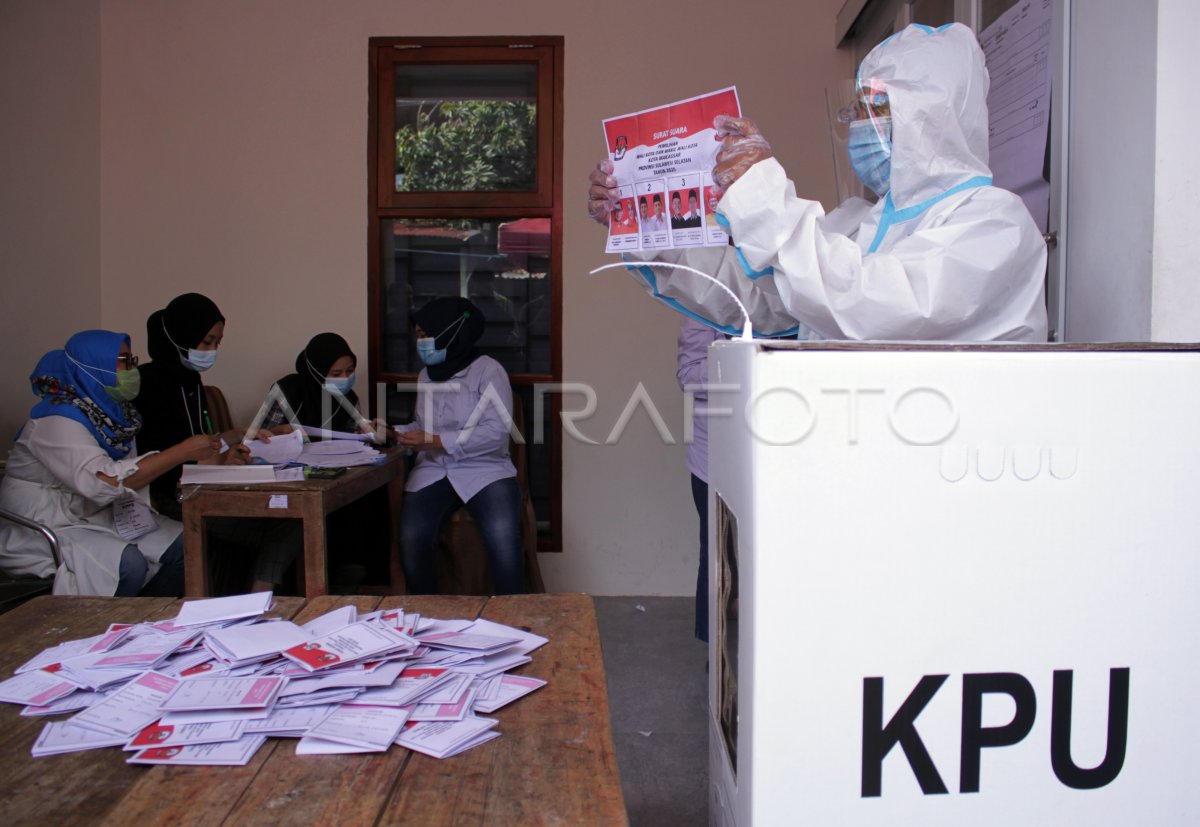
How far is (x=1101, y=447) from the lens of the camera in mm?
839

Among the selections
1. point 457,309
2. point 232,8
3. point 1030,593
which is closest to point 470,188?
point 457,309

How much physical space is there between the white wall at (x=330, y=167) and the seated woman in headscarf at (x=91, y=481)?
3.85 ft

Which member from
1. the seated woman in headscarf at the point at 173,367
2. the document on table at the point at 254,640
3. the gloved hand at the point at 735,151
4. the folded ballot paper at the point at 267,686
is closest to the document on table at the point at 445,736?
the folded ballot paper at the point at 267,686

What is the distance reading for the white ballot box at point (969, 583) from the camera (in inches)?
32.4

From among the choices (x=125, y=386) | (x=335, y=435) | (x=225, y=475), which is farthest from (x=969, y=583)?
(x=335, y=435)

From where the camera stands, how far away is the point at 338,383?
346cm

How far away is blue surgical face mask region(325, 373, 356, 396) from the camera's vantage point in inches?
136

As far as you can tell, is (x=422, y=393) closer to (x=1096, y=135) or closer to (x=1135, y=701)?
(x=1096, y=135)

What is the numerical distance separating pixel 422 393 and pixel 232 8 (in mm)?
1816

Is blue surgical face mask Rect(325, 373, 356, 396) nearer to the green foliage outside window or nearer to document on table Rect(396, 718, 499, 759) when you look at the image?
the green foliage outside window

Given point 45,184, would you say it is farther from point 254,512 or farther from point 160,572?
point 254,512

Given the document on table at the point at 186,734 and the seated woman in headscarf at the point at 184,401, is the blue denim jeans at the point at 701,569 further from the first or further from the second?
the document on table at the point at 186,734

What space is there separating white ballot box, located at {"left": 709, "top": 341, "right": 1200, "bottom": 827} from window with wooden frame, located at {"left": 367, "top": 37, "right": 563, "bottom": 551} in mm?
3113

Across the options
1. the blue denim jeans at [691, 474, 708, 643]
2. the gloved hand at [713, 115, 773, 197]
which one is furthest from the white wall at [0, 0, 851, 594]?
the gloved hand at [713, 115, 773, 197]
